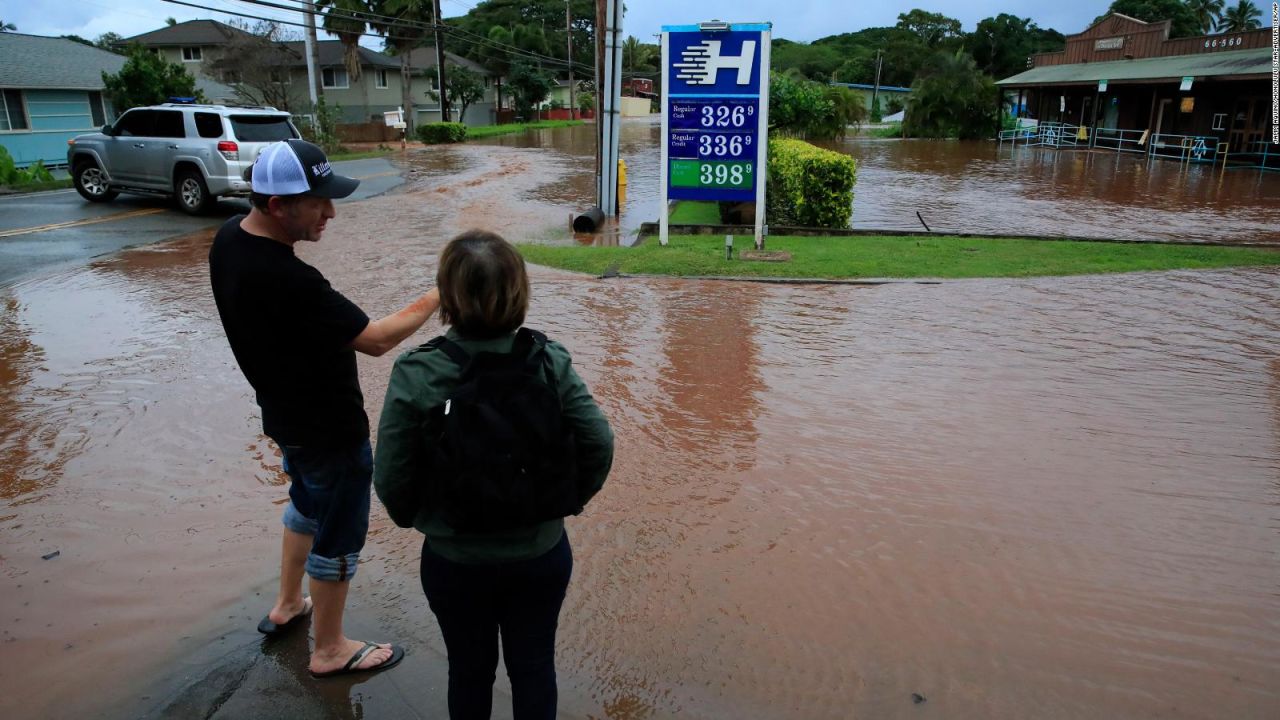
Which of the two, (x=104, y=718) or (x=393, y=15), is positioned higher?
(x=393, y=15)

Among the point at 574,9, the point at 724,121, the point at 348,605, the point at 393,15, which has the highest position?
the point at 574,9

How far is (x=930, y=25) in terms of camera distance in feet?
291

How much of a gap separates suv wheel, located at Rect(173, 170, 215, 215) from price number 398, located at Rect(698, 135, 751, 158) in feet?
28.3

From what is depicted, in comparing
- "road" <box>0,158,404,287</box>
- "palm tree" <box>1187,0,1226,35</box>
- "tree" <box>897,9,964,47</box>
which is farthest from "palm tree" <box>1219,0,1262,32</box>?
"road" <box>0,158,404,287</box>

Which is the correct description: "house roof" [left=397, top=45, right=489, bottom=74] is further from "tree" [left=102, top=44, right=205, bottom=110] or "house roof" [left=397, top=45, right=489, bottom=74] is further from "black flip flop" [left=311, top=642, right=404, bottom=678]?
"black flip flop" [left=311, top=642, right=404, bottom=678]

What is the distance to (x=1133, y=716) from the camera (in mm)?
2861

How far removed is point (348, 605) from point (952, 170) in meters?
25.3

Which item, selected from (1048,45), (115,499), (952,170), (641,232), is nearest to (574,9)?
(1048,45)

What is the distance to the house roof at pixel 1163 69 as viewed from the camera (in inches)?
967

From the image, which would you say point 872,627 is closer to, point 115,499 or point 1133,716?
point 1133,716

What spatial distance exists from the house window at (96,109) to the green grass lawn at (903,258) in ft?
82.1

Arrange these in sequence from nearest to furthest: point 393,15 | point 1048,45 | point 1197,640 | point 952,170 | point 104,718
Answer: point 104,718 → point 1197,640 → point 952,170 → point 393,15 → point 1048,45

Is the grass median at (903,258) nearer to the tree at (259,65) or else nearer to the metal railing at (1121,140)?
the metal railing at (1121,140)

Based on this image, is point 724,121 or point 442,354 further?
point 724,121
